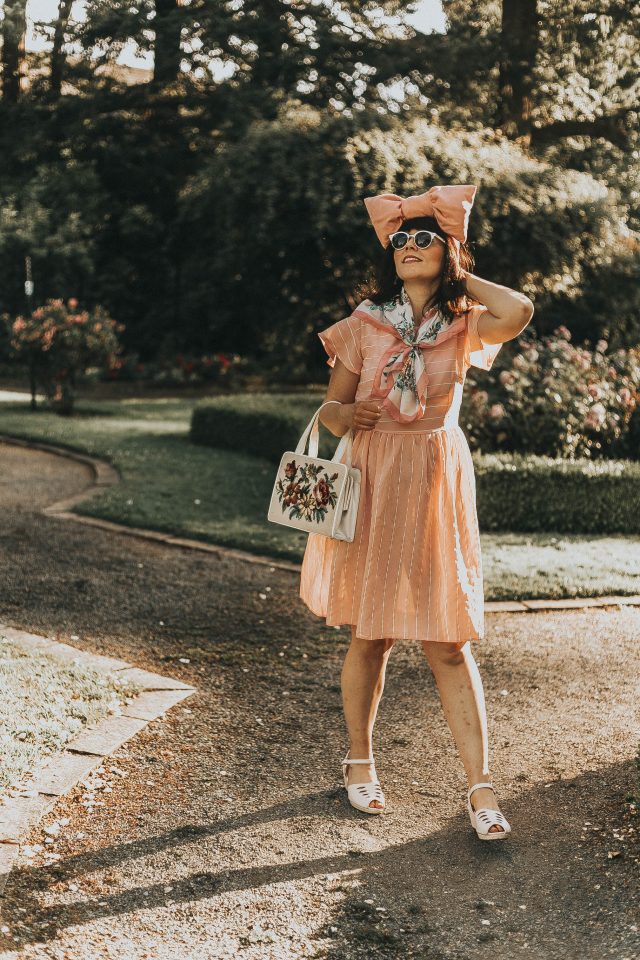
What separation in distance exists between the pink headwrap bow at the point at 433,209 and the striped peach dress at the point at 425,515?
0.25 m

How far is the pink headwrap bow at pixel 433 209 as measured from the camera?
297 centimetres

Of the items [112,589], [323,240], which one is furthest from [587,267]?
[112,589]

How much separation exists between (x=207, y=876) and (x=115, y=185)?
19.4m

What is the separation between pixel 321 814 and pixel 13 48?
A: 64.9 ft

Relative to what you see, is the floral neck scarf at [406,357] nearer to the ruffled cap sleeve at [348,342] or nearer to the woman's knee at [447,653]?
the ruffled cap sleeve at [348,342]

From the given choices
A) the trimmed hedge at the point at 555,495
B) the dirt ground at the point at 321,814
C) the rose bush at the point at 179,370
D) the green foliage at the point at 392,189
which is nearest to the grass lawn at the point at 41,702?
the dirt ground at the point at 321,814

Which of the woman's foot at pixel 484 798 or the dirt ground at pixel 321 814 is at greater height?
the woman's foot at pixel 484 798

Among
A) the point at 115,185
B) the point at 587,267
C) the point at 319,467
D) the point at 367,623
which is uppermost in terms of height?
the point at 115,185

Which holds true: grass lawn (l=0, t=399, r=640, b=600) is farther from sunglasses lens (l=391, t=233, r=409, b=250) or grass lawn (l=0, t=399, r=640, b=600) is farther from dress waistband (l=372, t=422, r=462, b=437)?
sunglasses lens (l=391, t=233, r=409, b=250)

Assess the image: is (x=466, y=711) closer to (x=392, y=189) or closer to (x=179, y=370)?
(x=392, y=189)

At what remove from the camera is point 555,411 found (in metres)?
8.42

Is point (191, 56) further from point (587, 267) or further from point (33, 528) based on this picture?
point (33, 528)

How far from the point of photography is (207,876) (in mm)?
2824

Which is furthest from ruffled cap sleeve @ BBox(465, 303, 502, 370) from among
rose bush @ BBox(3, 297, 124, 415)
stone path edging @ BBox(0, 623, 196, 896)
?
rose bush @ BBox(3, 297, 124, 415)
